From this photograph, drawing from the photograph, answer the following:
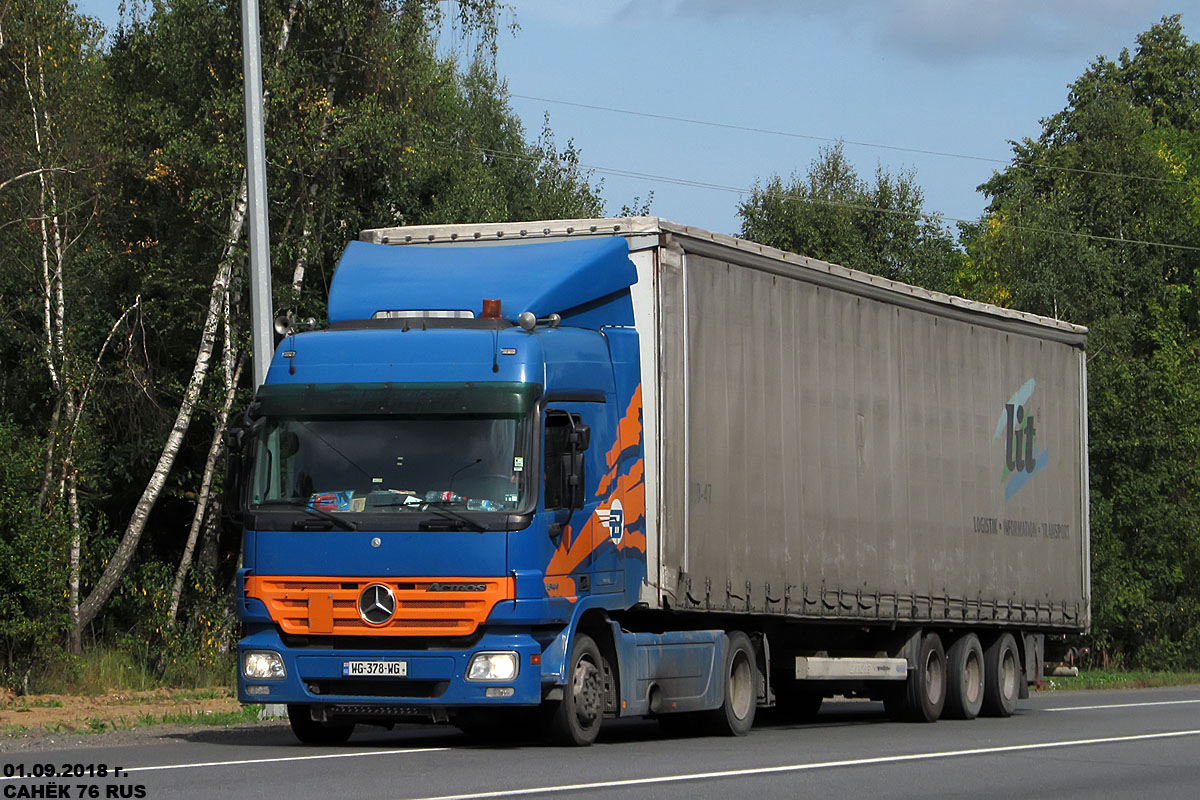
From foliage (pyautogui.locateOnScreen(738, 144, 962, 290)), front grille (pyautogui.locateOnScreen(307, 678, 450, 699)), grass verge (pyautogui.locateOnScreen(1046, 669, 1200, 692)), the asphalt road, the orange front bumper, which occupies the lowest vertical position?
grass verge (pyautogui.locateOnScreen(1046, 669, 1200, 692))

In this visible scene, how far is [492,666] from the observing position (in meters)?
12.8

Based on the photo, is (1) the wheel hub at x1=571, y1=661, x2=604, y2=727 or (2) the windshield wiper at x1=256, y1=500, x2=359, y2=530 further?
(1) the wheel hub at x1=571, y1=661, x2=604, y2=727

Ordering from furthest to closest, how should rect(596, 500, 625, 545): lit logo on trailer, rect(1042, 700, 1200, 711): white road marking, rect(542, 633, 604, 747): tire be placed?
rect(1042, 700, 1200, 711): white road marking → rect(596, 500, 625, 545): lit logo on trailer → rect(542, 633, 604, 747): tire

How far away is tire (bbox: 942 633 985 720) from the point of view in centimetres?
2036

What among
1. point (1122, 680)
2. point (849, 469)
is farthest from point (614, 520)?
point (1122, 680)

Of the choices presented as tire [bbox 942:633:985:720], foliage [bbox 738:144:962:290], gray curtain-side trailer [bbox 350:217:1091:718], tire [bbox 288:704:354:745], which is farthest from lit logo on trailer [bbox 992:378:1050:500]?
foliage [bbox 738:144:962:290]

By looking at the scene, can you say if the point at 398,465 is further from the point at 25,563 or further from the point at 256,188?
the point at 25,563

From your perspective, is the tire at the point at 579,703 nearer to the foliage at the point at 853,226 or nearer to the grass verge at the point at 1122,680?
the grass verge at the point at 1122,680

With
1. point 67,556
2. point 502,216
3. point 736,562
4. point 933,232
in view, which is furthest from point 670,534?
point 933,232

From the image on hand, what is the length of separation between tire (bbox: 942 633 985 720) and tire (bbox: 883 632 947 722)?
0.21 meters

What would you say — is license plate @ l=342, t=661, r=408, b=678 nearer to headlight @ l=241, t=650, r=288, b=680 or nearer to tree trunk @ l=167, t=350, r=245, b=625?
headlight @ l=241, t=650, r=288, b=680

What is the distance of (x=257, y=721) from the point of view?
58.5 feet

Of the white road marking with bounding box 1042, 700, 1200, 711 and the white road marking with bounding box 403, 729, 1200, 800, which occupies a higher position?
the white road marking with bounding box 403, 729, 1200, 800

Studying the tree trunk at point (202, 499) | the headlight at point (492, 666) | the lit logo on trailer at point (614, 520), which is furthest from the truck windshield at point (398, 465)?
the tree trunk at point (202, 499)
